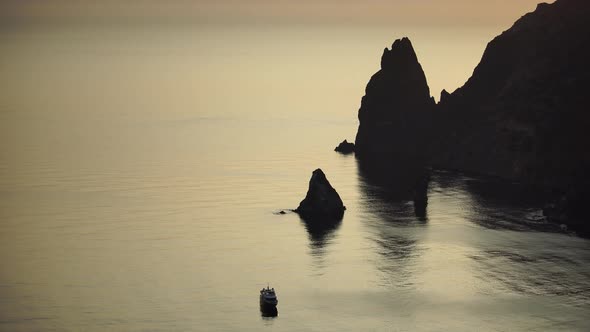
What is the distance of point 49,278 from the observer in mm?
192500

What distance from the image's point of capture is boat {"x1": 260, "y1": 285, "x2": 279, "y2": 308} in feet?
563

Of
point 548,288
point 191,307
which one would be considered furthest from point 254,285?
point 548,288

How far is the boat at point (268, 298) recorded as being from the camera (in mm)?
171500

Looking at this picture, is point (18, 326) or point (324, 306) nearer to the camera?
point (18, 326)

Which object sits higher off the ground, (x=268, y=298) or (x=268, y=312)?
(x=268, y=298)

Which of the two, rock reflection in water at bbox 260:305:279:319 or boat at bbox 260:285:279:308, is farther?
boat at bbox 260:285:279:308

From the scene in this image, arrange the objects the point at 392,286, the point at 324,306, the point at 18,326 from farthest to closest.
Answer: the point at 392,286
the point at 324,306
the point at 18,326

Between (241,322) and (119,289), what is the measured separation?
2871cm

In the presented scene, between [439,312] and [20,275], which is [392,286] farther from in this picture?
[20,275]

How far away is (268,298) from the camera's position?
565 ft

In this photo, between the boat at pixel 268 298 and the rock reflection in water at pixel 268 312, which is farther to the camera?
the boat at pixel 268 298

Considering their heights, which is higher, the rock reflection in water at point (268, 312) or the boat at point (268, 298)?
the boat at point (268, 298)

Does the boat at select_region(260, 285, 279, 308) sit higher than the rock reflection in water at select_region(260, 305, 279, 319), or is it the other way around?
the boat at select_region(260, 285, 279, 308)

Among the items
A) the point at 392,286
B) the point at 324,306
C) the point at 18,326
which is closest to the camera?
the point at 18,326
